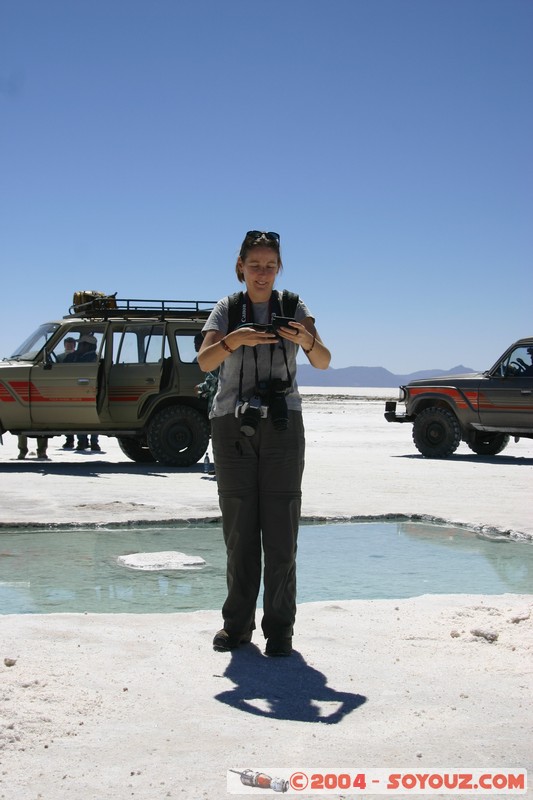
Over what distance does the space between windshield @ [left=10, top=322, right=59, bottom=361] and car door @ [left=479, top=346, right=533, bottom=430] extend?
253 inches

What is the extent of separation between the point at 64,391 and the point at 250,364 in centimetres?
907

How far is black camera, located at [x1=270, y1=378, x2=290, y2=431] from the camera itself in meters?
4.12

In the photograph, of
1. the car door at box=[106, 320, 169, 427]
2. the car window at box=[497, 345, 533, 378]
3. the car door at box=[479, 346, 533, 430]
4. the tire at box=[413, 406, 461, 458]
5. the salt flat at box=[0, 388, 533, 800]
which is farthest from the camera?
the tire at box=[413, 406, 461, 458]

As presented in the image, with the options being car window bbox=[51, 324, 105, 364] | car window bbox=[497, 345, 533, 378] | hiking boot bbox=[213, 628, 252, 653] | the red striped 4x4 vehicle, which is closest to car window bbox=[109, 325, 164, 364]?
car window bbox=[51, 324, 105, 364]

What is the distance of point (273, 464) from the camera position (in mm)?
4219

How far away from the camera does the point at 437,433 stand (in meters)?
15.5

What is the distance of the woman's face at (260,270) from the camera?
4.23 metres

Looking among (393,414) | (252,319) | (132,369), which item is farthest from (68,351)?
(252,319)

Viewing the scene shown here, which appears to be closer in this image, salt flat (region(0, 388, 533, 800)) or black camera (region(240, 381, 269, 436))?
salt flat (region(0, 388, 533, 800))

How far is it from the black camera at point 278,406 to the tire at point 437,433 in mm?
11507

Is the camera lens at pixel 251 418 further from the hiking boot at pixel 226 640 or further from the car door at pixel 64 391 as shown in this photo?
the car door at pixel 64 391

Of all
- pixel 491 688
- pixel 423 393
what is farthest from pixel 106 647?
pixel 423 393

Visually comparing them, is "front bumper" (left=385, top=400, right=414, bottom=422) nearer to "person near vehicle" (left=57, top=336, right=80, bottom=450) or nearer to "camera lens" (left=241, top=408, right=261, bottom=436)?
A: "person near vehicle" (left=57, top=336, right=80, bottom=450)

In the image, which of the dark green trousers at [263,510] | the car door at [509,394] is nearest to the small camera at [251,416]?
the dark green trousers at [263,510]
